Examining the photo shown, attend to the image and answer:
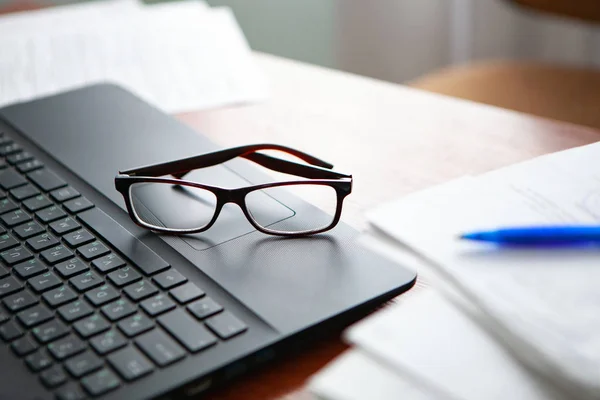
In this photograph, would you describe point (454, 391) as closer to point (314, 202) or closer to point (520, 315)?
point (520, 315)

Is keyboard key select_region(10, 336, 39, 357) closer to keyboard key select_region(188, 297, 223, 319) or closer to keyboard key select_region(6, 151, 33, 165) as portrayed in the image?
keyboard key select_region(188, 297, 223, 319)

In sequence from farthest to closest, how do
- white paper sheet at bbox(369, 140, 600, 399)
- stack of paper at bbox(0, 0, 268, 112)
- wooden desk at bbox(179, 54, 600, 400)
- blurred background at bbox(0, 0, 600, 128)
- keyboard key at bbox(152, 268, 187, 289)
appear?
blurred background at bbox(0, 0, 600, 128) < stack of paper at bbox(0, 0, 268, 112) < wooden desk at bbox(179, 54, 600, 400) < keyboard key at bbox(152, 268, 187, 289) < white paper sheet at bbox(369, 140, 600, 399)

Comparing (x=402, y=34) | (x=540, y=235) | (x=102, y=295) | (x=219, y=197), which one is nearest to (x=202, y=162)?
(x=219, y=197)

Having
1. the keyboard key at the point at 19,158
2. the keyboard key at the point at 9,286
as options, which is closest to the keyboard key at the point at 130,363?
the keyboard key at the point at 9,286

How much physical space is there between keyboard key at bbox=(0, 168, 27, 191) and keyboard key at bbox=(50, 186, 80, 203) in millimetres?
39

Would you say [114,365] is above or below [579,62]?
above

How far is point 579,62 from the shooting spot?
1.89m

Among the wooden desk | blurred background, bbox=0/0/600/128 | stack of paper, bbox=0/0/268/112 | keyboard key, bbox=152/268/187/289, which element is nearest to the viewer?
keyboard key, bbox=152/268/187/289

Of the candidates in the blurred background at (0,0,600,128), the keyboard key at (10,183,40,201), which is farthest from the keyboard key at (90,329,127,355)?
the blurred background at (0,0,600,128)

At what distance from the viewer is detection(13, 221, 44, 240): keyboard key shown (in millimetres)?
556

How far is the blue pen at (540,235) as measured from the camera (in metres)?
0.44

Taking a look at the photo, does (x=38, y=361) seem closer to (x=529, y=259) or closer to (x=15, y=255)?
(x=15, y=255)

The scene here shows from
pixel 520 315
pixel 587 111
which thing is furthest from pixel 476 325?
pixel 587 111

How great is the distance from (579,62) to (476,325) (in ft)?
5.35
